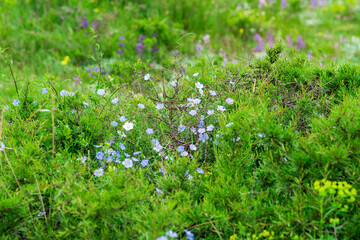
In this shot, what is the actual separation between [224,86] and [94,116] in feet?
3.11

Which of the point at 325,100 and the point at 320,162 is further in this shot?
the point at 325,100

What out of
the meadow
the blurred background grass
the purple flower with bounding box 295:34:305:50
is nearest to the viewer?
the meadow

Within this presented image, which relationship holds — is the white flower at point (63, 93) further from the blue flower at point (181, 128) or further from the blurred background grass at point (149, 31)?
the blurred background grass at point (149, 31)

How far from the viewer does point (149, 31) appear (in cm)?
528

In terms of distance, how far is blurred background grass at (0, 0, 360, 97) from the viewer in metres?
5.17

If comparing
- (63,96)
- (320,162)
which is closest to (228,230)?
(320,162)

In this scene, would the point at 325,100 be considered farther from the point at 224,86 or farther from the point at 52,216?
the point at 52,216

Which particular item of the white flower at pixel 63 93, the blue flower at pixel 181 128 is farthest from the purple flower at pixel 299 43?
the white flower at pixel 63 93

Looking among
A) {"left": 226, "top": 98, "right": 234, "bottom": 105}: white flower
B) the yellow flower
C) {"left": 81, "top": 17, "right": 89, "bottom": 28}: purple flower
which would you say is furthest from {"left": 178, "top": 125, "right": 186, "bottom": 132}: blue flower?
{"left": 81, "top": 17, "right": 89, "bottom": 28}: purple flower

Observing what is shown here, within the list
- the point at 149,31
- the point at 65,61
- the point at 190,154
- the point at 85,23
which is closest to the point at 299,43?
the point at 149,31

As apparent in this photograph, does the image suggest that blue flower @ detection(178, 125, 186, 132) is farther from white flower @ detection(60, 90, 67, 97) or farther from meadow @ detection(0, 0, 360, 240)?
white flower @ detection(60, 90, 67, 97)

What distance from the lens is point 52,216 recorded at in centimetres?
179

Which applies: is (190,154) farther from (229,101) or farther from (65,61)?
(65,61)

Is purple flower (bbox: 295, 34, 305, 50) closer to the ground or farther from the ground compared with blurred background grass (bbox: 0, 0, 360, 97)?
closer to the ground
